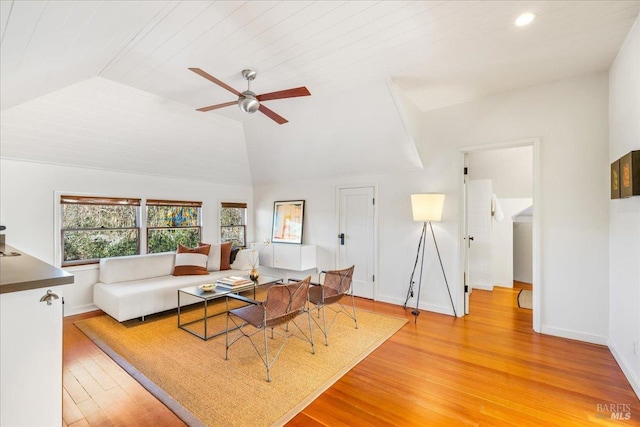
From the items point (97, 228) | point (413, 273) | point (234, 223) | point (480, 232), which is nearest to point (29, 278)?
point (97, 228)

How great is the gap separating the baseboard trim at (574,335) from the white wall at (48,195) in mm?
5796

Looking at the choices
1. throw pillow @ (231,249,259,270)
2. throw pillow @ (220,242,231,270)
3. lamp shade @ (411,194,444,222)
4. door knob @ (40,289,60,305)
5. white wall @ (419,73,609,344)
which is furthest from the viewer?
throw pillow @ (231,249,259,270)

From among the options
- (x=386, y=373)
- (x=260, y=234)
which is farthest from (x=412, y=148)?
(x=260, y=234)

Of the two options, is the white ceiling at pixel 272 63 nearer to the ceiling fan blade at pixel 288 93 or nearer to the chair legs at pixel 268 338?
the ceiling fan blade at pixel 288 93

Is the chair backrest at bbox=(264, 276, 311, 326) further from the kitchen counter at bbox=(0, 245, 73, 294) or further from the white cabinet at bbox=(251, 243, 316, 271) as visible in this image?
the white cabinet at bbox=(251, 243, 316, 271)

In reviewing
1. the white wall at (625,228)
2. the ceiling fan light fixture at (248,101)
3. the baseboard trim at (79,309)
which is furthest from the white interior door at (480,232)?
the baseboard trim at (79,309)

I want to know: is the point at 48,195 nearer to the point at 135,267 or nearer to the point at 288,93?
the point at 135,267

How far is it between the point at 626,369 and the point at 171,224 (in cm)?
603

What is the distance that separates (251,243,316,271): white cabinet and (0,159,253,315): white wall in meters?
2.12

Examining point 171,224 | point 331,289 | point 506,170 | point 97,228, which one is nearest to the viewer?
point 331,289

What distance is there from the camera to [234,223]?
6344mm

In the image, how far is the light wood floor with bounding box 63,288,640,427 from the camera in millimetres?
2049

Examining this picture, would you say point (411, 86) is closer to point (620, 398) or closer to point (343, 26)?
point (343, 26)

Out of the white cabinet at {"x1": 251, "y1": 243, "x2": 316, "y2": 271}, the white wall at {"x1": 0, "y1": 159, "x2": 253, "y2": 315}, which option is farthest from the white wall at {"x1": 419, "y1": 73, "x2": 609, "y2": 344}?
the white wall at {"x1": 0, "y1": 159, "x2": 253, "y2": 315}
